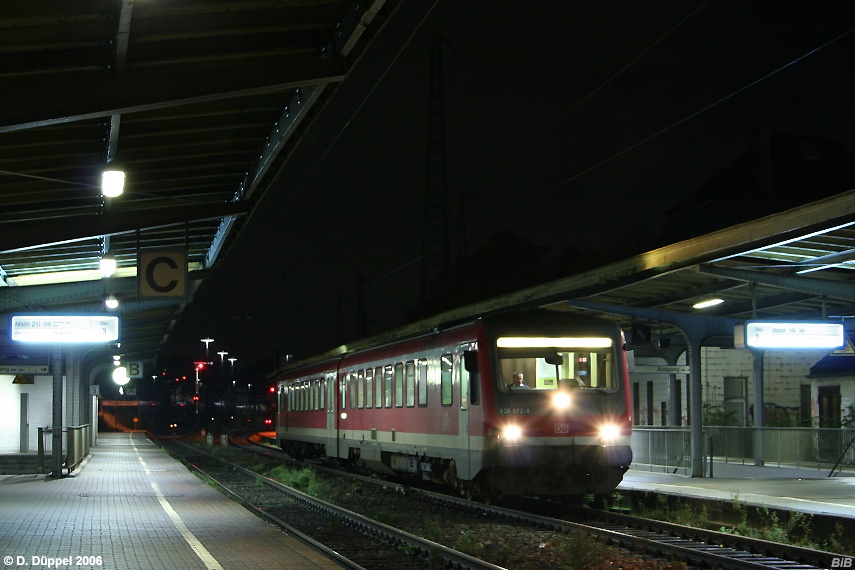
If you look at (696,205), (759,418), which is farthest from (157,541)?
(696,205)

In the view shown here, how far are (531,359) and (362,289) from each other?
44819 mm

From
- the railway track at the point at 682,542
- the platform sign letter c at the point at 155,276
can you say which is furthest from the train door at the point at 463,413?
the platform sign letter c at the point at 155,276

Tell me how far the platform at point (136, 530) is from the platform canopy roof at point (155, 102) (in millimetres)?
3468

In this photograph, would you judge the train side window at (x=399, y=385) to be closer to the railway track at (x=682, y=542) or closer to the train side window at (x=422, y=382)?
the train side window at (x=422, y=382)

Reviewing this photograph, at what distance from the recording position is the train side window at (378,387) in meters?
21.8

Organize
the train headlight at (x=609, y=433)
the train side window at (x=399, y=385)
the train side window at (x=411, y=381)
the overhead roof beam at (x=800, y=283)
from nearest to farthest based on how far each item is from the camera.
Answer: the overhead roof beam at (x=800, y=283), the train headlight at (x=609, y=433), the train side window at (x=411, y=381), the train side window at (x=399, y=385)

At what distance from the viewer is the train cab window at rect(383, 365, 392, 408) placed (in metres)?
21.0

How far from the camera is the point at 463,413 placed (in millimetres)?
16500

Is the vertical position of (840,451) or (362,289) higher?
(362,289)

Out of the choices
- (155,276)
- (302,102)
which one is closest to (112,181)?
(302,102)

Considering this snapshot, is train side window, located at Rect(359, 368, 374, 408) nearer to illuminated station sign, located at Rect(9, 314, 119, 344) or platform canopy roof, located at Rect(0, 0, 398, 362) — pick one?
platform canopy roof, located at Rect(0, 0, 398, 362)

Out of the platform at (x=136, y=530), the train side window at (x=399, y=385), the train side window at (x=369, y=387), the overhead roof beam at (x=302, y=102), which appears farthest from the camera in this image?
the train side window at (x=369, y=387)

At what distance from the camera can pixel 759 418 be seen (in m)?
21.2

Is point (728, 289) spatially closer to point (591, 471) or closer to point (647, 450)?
point (591, 471)
